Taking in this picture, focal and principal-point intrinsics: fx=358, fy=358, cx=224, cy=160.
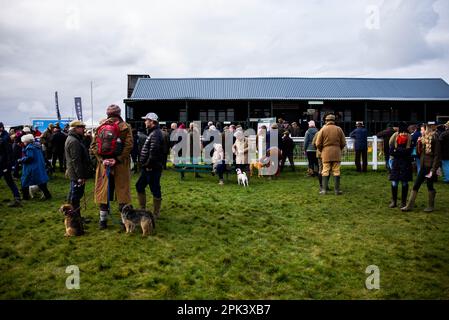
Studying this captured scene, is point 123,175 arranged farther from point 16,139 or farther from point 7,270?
point 16,139

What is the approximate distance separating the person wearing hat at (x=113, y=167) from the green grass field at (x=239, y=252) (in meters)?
0.56

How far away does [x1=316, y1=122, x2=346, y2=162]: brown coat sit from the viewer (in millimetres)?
8812

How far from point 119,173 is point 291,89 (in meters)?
23.8

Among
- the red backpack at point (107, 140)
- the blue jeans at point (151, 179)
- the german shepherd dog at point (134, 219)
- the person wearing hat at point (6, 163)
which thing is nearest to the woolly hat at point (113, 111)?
the red backpack at point (107, 140)

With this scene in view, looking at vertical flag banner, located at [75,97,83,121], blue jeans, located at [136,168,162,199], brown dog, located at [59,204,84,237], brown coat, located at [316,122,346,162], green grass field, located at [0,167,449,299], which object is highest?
vertical flag banner, located at [75,97,83,121]

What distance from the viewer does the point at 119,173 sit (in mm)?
6016

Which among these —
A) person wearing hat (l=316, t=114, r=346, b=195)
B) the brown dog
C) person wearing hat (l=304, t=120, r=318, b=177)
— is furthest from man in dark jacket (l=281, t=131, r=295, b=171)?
the brown dog

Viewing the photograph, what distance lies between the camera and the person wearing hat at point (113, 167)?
5.84 meters

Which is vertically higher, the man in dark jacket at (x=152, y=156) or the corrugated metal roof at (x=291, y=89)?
the corrugated metal roof at (x=291, y=89)

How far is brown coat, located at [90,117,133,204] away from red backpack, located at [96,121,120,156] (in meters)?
0.13

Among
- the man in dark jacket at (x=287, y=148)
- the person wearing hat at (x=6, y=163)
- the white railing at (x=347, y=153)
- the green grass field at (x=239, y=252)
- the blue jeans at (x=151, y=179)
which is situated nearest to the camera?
the green grass field at (x=239, y=252)

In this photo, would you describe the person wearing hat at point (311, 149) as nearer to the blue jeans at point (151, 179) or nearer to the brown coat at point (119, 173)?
the blue jeans at point (151, 179)

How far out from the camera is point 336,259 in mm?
4660

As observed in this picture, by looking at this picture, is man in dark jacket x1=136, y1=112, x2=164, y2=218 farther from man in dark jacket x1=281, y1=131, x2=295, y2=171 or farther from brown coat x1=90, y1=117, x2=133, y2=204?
man in dark jacket x1=281, y1=131, x2=295, y2=171
